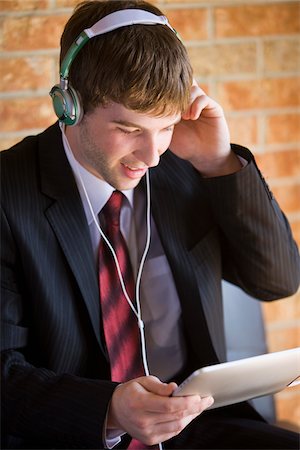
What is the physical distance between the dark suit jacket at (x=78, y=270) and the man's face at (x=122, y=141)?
0.27ft

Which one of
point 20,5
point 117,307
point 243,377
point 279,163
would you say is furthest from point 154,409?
point 279,163

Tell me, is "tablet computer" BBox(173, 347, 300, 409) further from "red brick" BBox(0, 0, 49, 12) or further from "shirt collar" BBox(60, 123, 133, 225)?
"red brick" BBox(0, 0, 49, 12)

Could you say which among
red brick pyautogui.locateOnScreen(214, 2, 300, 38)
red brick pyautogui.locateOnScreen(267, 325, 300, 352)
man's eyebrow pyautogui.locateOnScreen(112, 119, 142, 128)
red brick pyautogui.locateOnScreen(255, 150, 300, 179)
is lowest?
red brick pyautogui.locateOnScreen(267, 325, 300, 352)

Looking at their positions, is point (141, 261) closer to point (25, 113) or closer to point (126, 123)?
point (126, 123)

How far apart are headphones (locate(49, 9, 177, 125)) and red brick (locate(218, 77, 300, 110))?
32.8 inches

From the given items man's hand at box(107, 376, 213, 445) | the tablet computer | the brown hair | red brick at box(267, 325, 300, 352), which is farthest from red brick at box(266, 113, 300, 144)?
man's hand at box(107, 376, 213, 445)

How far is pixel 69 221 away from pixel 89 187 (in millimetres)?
81

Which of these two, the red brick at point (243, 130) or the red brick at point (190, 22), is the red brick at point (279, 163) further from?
the red brick at point (190, 22)

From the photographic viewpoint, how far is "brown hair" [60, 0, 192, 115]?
1.31 metres

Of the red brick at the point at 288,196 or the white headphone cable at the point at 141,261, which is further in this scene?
the red brick at the point at 288,196

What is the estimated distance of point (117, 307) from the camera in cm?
148

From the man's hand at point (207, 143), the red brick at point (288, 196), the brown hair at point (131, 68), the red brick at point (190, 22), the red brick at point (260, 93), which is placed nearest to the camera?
the brown hair at point (131, 68)

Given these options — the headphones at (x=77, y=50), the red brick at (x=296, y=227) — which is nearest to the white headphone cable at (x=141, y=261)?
the headphones at (x=77, y=50)

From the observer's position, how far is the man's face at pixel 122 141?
134 cm
